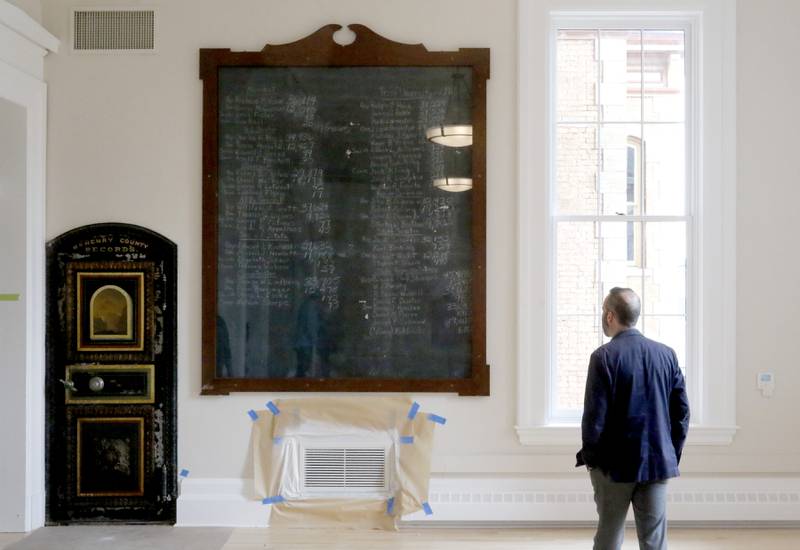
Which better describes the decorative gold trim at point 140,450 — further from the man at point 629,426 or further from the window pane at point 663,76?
the window pane at point 663,76

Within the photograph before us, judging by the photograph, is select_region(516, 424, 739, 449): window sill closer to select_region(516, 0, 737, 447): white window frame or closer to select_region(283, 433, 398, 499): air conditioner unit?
select_region(516, 0, 737, 447): white window frame

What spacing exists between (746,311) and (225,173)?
301cm

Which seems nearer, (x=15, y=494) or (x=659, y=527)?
(x=659, y=527)

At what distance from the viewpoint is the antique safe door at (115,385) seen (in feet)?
14.6

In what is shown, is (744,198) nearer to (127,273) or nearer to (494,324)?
(494,324)

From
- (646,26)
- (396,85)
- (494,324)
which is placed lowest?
(494,324)

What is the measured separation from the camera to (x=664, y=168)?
4.60 metres

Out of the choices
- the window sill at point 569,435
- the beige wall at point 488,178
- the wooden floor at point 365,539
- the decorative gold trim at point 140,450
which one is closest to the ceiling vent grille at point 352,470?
the wooden floor at point 365,539

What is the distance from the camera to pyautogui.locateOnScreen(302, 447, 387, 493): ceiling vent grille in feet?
14.6

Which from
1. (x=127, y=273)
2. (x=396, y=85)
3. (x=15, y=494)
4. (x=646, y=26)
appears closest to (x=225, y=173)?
(x=127, y=273)

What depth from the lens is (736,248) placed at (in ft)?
14.7

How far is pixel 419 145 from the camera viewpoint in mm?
4500

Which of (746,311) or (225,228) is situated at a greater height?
(225,228)

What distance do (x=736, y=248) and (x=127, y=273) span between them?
11.1 ft
